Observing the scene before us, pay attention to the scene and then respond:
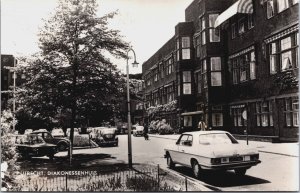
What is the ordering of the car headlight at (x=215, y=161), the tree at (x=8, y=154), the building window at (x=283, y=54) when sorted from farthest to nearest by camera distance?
the building window at (x=283, y=54) → the car headlight at (x=215, y=161) → the tree at (x=8, y=154)

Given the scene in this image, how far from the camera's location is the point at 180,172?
13.4 meters

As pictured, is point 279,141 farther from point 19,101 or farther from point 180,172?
point 19,101

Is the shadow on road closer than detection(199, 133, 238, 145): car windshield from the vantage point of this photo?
Yes

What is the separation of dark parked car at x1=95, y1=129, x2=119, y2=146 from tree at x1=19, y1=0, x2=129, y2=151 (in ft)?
33.9

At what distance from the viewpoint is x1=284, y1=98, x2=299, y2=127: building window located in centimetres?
2063

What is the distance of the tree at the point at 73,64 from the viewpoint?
14.9 m

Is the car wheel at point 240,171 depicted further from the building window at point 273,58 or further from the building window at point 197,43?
the building window at point 197,43

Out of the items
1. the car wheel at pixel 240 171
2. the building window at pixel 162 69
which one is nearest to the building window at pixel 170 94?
the building window at pixel 162 69

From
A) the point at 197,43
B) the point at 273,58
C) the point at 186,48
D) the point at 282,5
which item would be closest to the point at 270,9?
the point at 282,5

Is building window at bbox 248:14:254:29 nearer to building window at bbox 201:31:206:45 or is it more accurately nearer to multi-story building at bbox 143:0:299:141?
multi-story building at bbox 143:0:299:141

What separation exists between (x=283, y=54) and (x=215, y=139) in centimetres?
1128

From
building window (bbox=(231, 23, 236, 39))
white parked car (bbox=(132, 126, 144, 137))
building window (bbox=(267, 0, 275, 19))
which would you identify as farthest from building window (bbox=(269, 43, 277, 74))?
white parked car (bbox=(132, 126, 144, 137))

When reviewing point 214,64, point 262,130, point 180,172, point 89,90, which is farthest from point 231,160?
point 214,64

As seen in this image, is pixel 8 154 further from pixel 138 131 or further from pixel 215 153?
pixel 138 131
